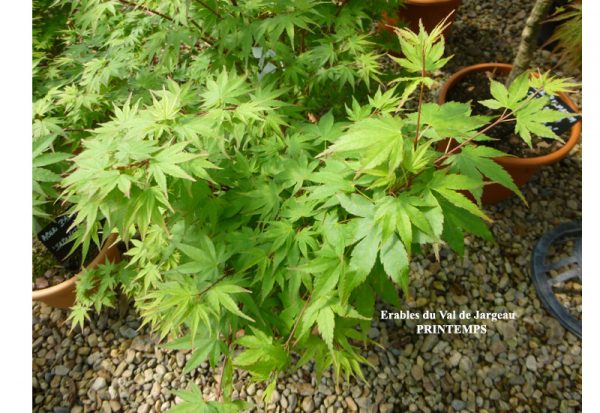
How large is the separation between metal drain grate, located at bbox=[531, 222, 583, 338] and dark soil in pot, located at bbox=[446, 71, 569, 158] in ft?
1.52

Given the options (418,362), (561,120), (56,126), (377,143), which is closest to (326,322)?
(377,143)

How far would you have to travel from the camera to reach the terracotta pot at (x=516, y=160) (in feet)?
7.12

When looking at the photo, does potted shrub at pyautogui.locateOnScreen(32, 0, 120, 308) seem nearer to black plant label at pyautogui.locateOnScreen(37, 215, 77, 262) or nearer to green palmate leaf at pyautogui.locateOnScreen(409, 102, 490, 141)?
black plant label at pyautogui.locateOnScreen(37, 215, 77, 262)

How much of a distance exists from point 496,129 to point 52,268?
2.56 metres

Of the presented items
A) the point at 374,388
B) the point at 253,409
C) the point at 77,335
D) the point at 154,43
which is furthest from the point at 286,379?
the point at 154,43

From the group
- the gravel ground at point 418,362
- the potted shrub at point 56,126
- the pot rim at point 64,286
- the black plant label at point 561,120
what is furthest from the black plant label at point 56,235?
the black plant label at point 561,120

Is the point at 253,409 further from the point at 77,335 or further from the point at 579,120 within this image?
the point at 579,120

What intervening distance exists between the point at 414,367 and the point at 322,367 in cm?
88

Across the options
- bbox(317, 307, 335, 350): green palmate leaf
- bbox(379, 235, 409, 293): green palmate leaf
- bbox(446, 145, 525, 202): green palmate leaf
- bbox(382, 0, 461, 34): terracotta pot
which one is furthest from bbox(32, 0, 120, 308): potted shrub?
bbox(382, 0, 461, 34): terracotta pot

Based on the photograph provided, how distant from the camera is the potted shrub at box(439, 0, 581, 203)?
2055 millimetres

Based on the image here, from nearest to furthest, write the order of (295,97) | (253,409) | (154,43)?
1. (154,43)
2. (295,97)
3. (253,409)

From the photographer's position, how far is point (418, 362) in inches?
82.4

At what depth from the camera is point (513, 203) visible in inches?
99.5

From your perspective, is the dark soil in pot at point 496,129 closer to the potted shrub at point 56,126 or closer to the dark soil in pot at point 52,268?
the potted shrub at point 56,126
